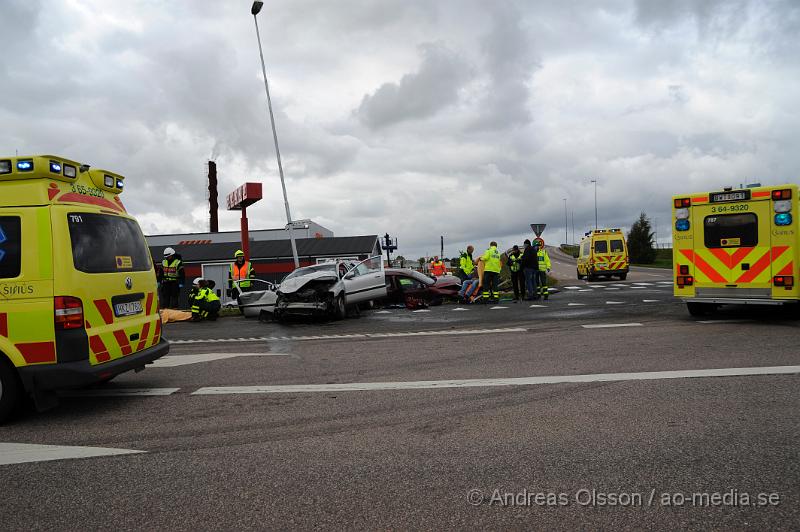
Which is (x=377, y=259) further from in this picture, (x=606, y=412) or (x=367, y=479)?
(x=367, y=479)

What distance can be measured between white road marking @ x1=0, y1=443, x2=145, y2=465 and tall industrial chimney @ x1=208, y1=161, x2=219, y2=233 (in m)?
57.2

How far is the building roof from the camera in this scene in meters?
41.5

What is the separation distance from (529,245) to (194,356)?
1053cm

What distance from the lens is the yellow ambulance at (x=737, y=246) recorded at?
9.84 m

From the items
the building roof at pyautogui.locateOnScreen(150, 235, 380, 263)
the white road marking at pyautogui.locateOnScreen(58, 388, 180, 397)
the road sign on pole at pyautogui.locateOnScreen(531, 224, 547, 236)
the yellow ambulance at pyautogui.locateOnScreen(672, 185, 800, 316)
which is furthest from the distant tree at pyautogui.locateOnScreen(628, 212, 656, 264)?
the white road marking at pyautogui.locateOnScreen(58, 388, 180, 397)

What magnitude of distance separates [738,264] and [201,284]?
1210 centimetres

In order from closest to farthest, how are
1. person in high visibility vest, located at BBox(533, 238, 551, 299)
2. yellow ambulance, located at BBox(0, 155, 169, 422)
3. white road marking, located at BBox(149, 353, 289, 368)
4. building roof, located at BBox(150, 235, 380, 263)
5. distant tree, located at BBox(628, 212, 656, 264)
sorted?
yellow ambulance, located at BBox(0, 155, 169, 422) < white road marking, located at BBox(149, 353, 289, 368) < person in high visibility vest, located at BBox(533, 238, 551, 299) < building roof, located at BBox(150, 235, 380, 263) < distant tree, located at BBox(628, 212, 656, 264)

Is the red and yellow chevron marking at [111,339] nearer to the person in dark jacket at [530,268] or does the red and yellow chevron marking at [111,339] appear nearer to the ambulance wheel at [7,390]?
the ambulance wheel at [7,390]

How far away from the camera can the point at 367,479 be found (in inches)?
131

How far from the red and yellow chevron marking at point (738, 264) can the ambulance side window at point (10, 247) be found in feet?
34.4

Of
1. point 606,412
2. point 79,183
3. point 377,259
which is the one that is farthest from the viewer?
point 377,259

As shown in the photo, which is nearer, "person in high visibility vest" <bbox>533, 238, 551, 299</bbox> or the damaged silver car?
the damaged silver car

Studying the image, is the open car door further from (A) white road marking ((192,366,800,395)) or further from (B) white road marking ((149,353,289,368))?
(A) white road marking ((192,366,800,395))

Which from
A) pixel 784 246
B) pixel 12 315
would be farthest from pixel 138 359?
pixel 784 246
